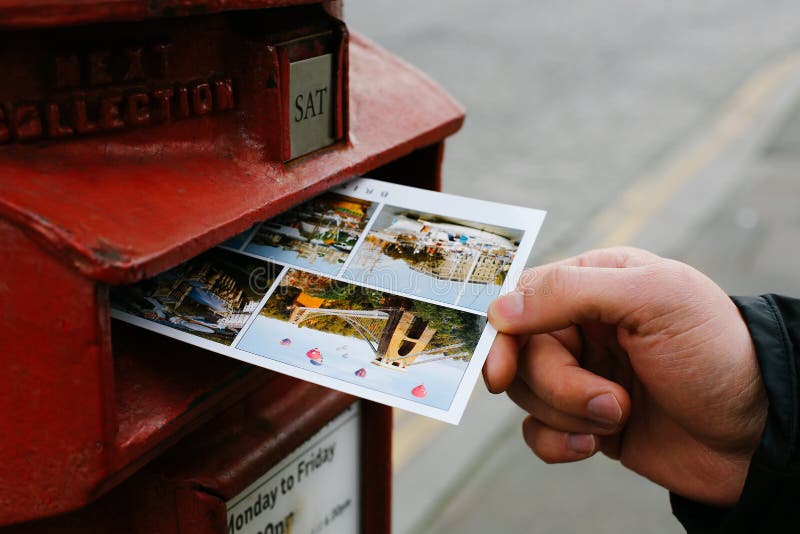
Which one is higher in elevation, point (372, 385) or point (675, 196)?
point (372, 385)

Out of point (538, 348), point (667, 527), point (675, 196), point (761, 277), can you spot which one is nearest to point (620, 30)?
point (675, 196)

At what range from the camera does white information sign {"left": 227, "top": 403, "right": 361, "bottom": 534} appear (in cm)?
127

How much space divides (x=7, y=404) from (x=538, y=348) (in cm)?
82

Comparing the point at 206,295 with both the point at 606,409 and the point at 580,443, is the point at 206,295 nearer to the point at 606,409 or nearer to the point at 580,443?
the point at 606,409

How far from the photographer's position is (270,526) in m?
1.33

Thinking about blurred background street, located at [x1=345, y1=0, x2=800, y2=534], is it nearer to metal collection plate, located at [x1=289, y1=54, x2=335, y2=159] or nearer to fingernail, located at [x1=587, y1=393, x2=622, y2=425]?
fingernail, located at [x1=587, y1=393, x2=622, y2=425]

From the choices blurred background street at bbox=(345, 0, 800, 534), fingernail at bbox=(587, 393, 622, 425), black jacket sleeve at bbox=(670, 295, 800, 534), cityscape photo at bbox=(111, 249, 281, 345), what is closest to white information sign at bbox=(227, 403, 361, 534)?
cityscape photo at bbox=(111, 249, 281, 345)

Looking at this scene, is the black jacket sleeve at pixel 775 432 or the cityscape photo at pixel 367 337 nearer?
the cityscape photo at pixel 367 337

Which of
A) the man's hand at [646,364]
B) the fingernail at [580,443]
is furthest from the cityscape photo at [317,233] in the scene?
the fingernail at [580,443]

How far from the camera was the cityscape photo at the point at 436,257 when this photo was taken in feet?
3.83

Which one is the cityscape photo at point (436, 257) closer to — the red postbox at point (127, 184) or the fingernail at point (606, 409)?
the red postbox at point (127, 184)

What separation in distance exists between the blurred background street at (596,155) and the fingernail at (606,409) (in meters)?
1.37

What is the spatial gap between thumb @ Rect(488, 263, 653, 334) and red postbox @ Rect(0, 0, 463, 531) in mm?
324

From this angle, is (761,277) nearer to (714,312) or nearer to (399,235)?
(714,312)
